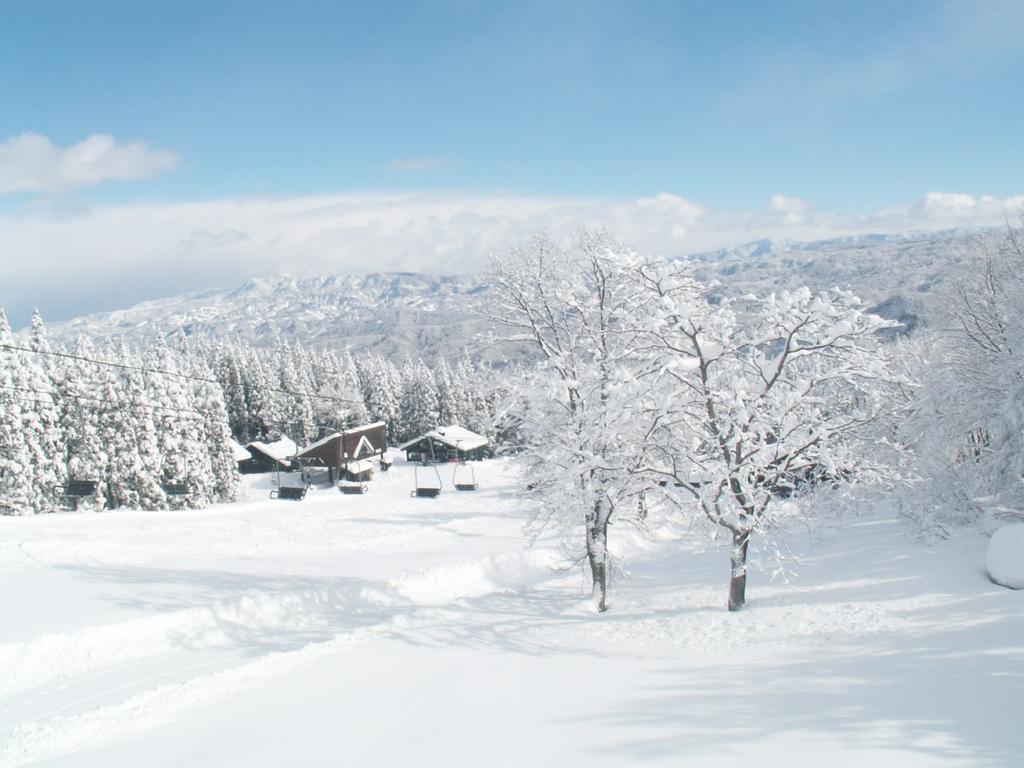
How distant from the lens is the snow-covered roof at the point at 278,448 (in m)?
61.8

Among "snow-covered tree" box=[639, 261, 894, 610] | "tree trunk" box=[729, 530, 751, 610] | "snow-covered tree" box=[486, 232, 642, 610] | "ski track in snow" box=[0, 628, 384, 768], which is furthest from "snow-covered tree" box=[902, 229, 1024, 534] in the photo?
"ski track in snow" box=[0, 628, 384, 768]

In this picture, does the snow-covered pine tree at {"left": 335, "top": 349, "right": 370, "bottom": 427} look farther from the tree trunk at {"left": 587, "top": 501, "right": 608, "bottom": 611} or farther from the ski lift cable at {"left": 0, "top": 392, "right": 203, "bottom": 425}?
the tree trunk at {"left": 587, "top": 501, "right": 608, "bottom": 611}

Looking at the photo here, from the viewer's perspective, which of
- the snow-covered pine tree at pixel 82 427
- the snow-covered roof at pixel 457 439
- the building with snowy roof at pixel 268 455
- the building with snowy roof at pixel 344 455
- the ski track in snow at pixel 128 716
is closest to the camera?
the ski track in snow at pixel 128 716

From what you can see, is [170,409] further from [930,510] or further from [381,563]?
[930,510]

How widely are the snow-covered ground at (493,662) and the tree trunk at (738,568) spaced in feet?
2.26

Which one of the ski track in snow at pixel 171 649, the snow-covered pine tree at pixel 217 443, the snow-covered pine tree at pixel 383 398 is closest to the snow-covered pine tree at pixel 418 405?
the snow-covered pine tree at pixel 383 398

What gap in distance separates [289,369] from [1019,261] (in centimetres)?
7135

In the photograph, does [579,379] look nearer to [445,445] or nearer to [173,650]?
[173,650]

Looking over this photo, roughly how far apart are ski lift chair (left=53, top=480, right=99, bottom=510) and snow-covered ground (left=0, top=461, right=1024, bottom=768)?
14833 mm

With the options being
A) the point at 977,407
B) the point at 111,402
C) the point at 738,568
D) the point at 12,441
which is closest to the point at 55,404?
the point at 111,402

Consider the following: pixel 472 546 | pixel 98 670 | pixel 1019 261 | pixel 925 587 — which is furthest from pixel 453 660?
pixel 1019 261

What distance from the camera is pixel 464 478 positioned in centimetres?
5216

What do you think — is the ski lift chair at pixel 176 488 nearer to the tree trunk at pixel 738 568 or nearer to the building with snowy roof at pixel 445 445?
the building with snowy roof at pixel 445 445

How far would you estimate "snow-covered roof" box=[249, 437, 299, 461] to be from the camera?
6176 centimetres
